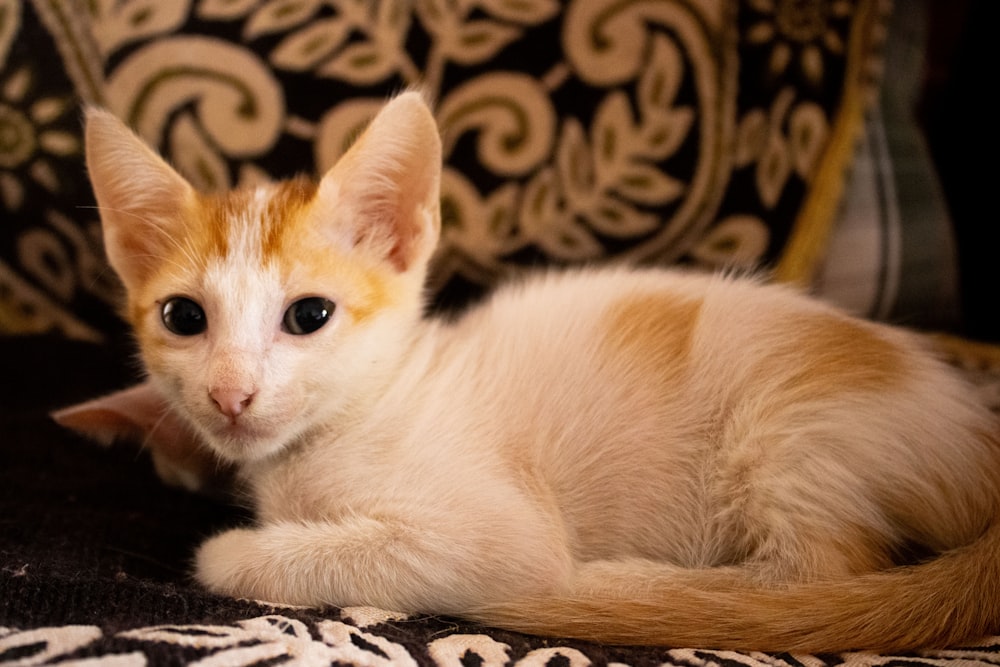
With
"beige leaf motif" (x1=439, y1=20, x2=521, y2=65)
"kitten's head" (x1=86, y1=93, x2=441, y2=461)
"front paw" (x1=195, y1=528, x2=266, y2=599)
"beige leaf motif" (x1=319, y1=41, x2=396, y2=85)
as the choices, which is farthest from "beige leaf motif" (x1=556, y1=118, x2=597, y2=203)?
"front paw" (x1=195, y1=528, x2=266, y2=599)

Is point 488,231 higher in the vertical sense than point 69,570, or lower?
higher

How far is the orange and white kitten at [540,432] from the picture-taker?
77cm

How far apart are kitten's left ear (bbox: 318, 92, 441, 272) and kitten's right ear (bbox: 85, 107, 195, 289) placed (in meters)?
0.20

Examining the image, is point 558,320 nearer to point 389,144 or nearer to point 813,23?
point 389,144

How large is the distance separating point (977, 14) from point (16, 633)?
1.98 metres

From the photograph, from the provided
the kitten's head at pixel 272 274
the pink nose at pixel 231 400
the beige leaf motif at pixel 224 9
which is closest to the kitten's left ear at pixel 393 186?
the kitten's head at pixel 272 274

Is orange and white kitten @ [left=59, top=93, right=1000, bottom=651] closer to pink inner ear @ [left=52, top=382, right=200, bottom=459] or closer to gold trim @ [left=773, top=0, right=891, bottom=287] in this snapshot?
pink inner ear @ [left=52, top=382, right=200, bottom=459]

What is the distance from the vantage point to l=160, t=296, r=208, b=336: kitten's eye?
873 mm

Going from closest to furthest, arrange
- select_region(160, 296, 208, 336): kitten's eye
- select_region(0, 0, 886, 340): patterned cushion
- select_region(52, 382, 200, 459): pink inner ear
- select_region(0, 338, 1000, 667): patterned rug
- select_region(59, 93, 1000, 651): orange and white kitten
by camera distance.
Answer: select_region(0, 338, 1000, 667): patterned rug
select_region(59, 93, 1000, 651): orange and white kitten
select_region(160, 296, 208, 336): kitten's eye
select_region(52, 382, 200, 459): pink inner ear
select_region(0, 0, 886, 340): patterned cushion

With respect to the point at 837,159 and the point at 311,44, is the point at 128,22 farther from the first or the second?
the point at 837,159

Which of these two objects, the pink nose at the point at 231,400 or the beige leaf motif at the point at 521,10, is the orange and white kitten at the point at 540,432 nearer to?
the pink nose at the point at 231,400

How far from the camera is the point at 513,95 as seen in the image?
4.36 feet

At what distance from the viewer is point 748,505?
2.71 feet

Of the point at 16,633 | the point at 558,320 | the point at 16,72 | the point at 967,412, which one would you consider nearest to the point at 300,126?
the point at 16,72
